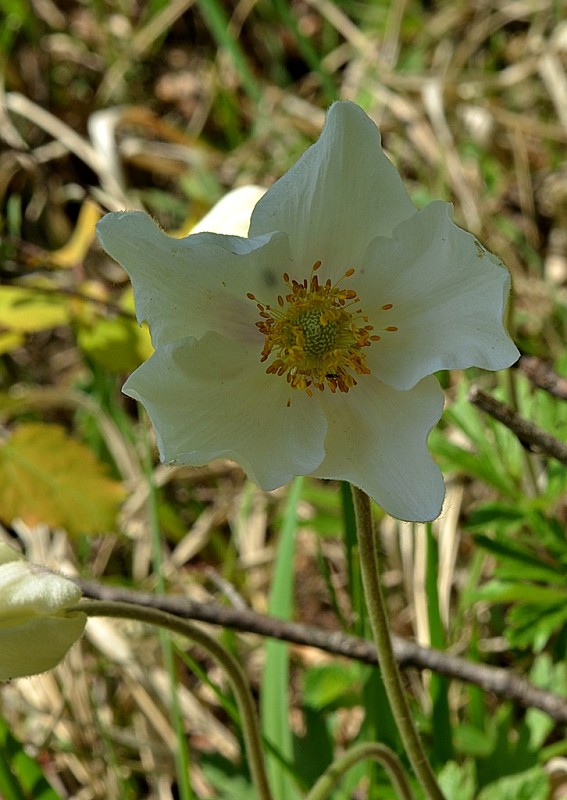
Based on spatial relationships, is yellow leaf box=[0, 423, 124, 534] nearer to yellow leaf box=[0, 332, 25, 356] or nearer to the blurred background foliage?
the blurred background foliage

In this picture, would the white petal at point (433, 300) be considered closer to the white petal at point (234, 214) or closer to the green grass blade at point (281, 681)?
the white petal at point (234, 214)

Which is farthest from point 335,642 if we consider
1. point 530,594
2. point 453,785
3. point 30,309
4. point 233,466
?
point 233,466

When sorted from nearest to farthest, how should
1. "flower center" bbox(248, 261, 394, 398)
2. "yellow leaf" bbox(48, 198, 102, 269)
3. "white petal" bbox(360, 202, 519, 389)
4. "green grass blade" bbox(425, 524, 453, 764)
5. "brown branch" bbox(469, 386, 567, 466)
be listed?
"white petal" bbox(360, 202, 519, 389), "flower center" bbox(248, 261, 394, 398), "brown branch" bbox(469, 386, 567, 466), "green grass blade" bbox(425, 524, 453, 764), "yellow leaf" bbox(48, 198, 102, 269)

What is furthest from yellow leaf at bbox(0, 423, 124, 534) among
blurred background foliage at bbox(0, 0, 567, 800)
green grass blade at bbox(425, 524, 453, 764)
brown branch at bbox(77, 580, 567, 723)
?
green grass blade at bbox(425, 524, 453, 764)

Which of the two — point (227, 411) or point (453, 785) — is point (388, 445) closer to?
point (227, 411)

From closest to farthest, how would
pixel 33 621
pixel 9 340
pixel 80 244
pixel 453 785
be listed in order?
pixel 33 621
pixel 453 785
pixel 9 340
pixel 80 244

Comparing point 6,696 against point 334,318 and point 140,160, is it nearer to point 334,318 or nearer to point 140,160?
point 334,318

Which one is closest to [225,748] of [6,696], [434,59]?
[6,696]
